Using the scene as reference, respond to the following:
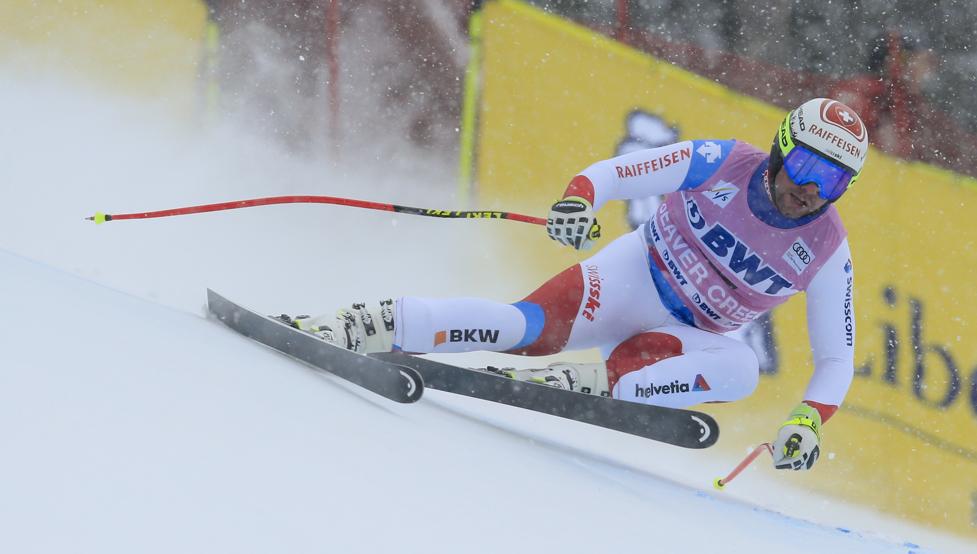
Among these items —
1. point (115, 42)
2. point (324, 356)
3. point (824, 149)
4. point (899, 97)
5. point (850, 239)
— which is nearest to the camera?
point (324, 356)

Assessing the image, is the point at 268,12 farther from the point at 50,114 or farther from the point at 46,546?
the point at 46,546

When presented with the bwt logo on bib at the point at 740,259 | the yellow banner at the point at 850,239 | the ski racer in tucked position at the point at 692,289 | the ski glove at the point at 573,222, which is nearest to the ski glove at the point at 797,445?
the ski racer in tucked position at the point at 692,289

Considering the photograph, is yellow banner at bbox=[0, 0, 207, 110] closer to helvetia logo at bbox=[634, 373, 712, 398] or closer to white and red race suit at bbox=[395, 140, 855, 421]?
white and red race suit at bbox=[395, 140, 855, 421]

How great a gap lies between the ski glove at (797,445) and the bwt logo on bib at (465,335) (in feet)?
3.01

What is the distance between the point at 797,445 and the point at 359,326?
1.35m

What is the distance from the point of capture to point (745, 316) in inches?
126

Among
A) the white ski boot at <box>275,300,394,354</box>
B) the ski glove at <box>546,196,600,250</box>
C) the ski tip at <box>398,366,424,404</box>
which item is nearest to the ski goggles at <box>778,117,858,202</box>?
the ski glove at <box>546,196,600,250</box>

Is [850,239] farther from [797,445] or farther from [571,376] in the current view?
[571,376]

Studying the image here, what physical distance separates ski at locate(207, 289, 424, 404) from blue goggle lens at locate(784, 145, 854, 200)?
131cm

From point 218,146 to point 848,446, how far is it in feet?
12.7

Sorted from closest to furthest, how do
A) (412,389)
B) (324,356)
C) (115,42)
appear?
(412,389), (324,356), (115,42)

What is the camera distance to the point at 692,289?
315 cm

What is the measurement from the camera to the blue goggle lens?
2.81 meters

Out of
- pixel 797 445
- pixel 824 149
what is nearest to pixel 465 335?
pixel 797 445
